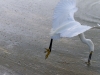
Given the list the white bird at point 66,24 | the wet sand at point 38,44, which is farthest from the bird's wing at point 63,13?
the wet sand at point 38,44

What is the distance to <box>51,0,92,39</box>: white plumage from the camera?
349cm

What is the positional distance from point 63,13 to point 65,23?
0.24 metres

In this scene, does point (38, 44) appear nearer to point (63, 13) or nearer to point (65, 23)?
point (63, 13)

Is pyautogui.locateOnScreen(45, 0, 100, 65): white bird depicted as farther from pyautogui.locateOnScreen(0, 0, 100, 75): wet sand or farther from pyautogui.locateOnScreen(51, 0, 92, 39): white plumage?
pyautogui.locateOnScreen(0, 0, 100, 75): wet sand

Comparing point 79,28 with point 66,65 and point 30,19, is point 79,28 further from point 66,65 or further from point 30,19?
point 30,19

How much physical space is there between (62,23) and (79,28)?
30 centimetres

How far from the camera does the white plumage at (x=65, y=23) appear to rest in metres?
3.49

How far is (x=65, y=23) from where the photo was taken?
369 centimetres

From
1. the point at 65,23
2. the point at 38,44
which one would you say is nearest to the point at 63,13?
the point at 65,23

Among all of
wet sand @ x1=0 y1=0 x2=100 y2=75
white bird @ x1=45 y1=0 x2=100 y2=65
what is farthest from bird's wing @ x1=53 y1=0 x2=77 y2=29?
wet sand @ x1=0 y1=0 x2=100 y2=75

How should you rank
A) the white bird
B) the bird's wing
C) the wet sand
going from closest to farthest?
the white bird, the bird's wing, the wet sand

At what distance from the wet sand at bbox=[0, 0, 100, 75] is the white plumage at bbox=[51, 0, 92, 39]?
1028mm

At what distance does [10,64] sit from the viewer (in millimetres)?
4711

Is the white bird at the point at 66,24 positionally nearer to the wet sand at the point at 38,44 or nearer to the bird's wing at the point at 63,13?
the bird's wing at the point at 63,13
